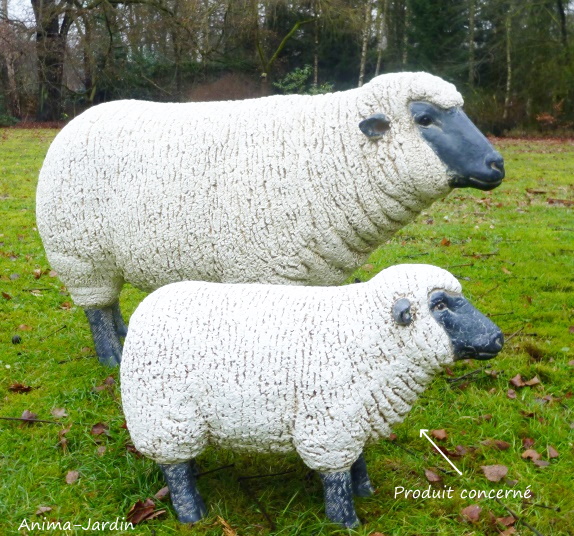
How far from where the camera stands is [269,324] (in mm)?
2924

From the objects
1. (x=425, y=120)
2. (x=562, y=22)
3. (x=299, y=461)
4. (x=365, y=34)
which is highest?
(x=562, y=22)

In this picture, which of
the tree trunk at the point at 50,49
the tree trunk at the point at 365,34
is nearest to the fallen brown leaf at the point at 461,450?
the tree trunk at the point at 365,34

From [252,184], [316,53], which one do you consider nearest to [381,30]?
[316,53]

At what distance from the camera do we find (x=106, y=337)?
4.75 meters

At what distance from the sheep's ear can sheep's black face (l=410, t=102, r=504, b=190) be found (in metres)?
1.08

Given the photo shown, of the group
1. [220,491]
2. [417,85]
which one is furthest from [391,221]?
[220,491]

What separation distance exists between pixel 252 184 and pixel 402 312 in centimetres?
136

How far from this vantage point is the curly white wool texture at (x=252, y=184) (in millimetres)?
3598

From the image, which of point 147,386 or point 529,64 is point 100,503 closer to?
point 147,386

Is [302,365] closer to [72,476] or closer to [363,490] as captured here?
[363,490]

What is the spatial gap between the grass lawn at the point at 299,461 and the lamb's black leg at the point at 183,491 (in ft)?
0.19

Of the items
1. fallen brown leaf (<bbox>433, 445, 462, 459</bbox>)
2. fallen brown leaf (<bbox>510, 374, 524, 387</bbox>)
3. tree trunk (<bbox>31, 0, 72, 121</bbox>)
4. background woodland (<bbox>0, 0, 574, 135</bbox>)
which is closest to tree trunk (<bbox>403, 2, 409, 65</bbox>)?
background woodland (<bbox>0, 0, 574, 135</bbox>)

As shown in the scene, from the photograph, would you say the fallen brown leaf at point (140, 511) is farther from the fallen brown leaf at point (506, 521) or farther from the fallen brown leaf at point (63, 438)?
the fallen brown leaf at point (506, 521)

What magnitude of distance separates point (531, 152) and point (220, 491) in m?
17.1
